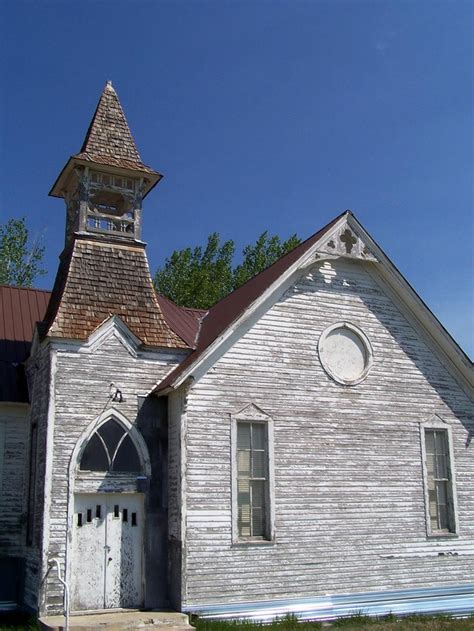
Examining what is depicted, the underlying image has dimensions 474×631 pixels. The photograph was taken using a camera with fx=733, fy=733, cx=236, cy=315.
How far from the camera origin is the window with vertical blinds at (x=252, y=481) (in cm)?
1311

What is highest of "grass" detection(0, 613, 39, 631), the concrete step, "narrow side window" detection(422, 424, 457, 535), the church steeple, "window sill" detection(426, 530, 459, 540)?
the church steeple

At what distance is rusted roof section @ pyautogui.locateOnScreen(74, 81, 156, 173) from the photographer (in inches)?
589

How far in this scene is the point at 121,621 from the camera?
1118 cm

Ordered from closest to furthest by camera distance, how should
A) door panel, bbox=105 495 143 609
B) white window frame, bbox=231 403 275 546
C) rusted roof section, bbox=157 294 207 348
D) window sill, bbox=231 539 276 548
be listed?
door panel, bbox=105 495 143 609 → window sill, bbox=231 539 276 548 → white window frame, bbox=231 403 275 546 → rusted roof section, bbox=157 294 207 348

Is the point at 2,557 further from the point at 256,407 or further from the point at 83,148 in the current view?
the point at 83,148

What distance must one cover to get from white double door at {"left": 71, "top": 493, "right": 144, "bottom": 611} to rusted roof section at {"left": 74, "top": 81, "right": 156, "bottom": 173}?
21.9 ft

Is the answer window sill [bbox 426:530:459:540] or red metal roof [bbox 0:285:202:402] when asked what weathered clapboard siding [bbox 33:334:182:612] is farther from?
window sill [bbox 426:530:459:540]

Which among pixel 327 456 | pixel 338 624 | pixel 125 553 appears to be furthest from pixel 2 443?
pixel 338 624

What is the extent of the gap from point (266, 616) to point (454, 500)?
4.89 m

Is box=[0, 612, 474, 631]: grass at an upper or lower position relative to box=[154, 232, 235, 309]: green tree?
lower

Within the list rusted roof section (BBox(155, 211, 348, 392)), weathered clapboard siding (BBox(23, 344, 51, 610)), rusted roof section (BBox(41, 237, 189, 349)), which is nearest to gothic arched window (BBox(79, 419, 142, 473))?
weathered clapboard siding (BBox(23, 344, 51, 610))

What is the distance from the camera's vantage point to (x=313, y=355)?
14453 millimetres

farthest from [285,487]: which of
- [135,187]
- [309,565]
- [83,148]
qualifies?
[83,148]

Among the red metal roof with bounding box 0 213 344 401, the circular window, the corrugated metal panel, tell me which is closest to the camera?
the corrugated metal panel
